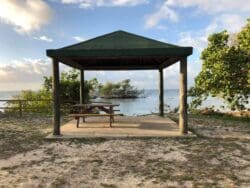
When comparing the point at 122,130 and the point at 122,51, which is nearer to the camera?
the point at 122,51

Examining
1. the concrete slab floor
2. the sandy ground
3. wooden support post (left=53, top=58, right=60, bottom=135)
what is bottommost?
the sandy ground

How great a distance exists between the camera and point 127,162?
6.33 metres

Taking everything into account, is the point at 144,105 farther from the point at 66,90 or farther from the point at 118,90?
the point at 66,90

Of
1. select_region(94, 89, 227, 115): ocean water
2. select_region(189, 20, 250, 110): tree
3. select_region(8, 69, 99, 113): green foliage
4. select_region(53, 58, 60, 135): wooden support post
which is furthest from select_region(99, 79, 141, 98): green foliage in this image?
select_region(53, 58, 60, 135): wooden support post

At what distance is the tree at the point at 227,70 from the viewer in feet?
45.7

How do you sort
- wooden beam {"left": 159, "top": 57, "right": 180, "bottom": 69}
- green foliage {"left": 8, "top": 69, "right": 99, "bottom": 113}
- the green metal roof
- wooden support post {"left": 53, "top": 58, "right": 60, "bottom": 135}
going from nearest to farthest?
the green metal roof, wooden support post {"left": 53, "top": 58, "right": 60, "bottom": 135}, wooden beam {"left": 159, "top": 57, "right": 180, "bottom": 69}, green foliage {"left": 8, "top": 69, "right": 99, "bottom": 113}

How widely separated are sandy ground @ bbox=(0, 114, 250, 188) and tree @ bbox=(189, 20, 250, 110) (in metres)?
5.30

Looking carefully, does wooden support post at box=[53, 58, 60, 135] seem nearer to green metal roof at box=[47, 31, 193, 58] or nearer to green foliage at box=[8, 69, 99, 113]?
green metal roof at box=[47, 31, 193, 58]

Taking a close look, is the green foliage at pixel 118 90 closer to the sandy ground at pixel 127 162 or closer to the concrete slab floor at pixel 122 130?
the concrete slab floor at pixel 122 130

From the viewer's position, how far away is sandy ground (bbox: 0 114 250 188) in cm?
526

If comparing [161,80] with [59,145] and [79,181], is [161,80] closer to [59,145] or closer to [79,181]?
[59,145]

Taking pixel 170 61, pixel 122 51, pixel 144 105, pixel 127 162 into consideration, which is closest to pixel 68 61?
pixel 122 51

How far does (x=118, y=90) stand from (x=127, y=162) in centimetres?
6766

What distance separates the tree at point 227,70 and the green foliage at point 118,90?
50.4 m
